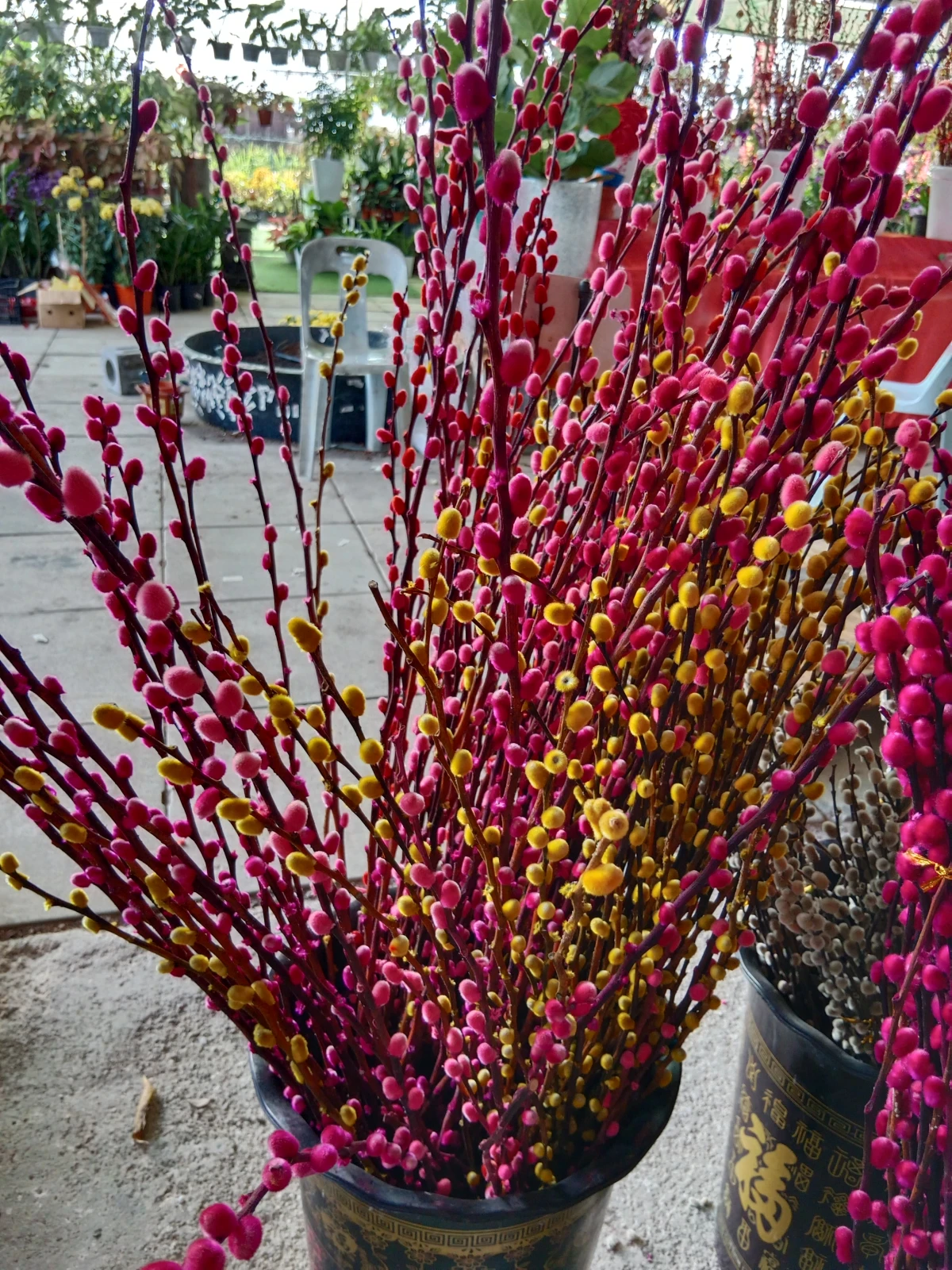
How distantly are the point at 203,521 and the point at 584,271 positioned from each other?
4.08 feet

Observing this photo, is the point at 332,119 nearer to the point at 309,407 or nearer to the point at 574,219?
the point at 309,407

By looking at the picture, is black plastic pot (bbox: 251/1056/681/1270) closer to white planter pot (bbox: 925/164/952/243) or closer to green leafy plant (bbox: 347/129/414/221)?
white planter pot (bbox: 925/164/952/243)

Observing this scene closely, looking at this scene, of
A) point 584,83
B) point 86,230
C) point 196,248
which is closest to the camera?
point 584,83

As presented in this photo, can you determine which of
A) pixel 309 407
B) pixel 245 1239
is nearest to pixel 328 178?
pixel 309 407

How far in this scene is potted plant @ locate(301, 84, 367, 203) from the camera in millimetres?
7719

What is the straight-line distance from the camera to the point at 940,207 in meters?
3.00

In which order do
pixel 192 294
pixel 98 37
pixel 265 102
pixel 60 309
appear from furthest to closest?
1. pixel 265 102
2. pixel 98 37
3. pixel 192 294
4. pixel 60 309

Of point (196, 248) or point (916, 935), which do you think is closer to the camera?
point (916, 935)

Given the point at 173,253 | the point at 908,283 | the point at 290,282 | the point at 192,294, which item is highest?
the point at 908,283

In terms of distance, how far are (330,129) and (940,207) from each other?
243 inches

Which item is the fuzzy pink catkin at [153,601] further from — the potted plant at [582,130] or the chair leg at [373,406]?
the chair leg at [373,406]

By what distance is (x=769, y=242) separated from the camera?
1.21 feet

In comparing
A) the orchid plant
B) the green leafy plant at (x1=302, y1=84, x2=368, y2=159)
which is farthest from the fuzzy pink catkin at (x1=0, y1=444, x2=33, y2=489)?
the green leafy plant at (x1=302, y1=84, x2=368, y2=159)

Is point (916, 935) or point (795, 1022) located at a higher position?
point (916, 935)
